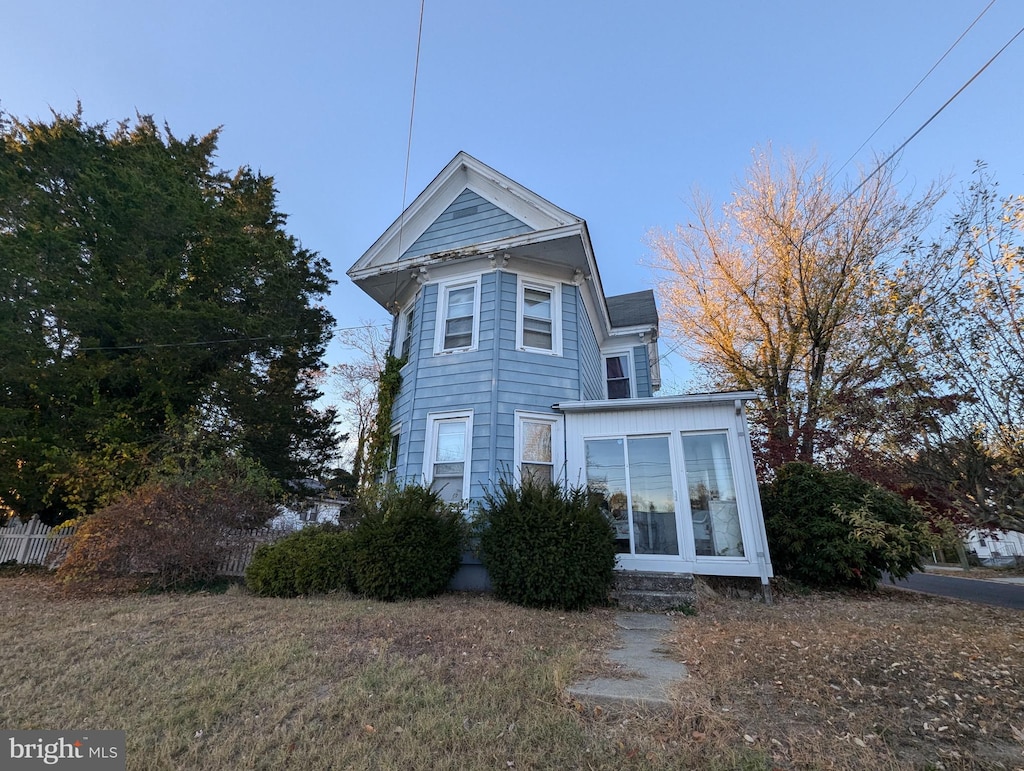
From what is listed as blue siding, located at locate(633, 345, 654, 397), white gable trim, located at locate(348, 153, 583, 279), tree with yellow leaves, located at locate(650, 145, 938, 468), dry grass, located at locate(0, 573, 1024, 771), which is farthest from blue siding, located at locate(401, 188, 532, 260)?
tree with yellow leaves, located at locate(650, 145, 938, 468)

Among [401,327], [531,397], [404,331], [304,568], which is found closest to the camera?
[304,568]

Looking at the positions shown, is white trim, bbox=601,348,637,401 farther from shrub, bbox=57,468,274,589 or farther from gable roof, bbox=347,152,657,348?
shrub, bbox=57,468,274,589

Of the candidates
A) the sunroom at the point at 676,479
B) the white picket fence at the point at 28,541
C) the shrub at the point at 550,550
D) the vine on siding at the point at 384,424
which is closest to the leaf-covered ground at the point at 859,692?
the shrub at the point at 550,550

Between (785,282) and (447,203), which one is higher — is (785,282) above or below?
→ above

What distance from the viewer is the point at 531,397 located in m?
8.70

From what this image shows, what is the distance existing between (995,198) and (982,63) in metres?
1.46

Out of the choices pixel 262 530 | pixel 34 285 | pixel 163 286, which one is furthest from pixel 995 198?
pixel 34 285

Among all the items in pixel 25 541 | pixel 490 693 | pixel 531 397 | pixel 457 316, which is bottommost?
pixel 490 693

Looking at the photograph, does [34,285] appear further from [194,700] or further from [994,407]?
[994,407]

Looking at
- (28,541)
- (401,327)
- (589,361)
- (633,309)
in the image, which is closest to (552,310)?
(589,361)

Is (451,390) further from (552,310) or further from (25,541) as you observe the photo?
(25,541)

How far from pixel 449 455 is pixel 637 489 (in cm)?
352

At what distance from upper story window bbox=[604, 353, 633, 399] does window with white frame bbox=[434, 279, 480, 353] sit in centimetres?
517

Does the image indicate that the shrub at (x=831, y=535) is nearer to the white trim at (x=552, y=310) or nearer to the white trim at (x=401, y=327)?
the white trim at (x=552, y=310)
